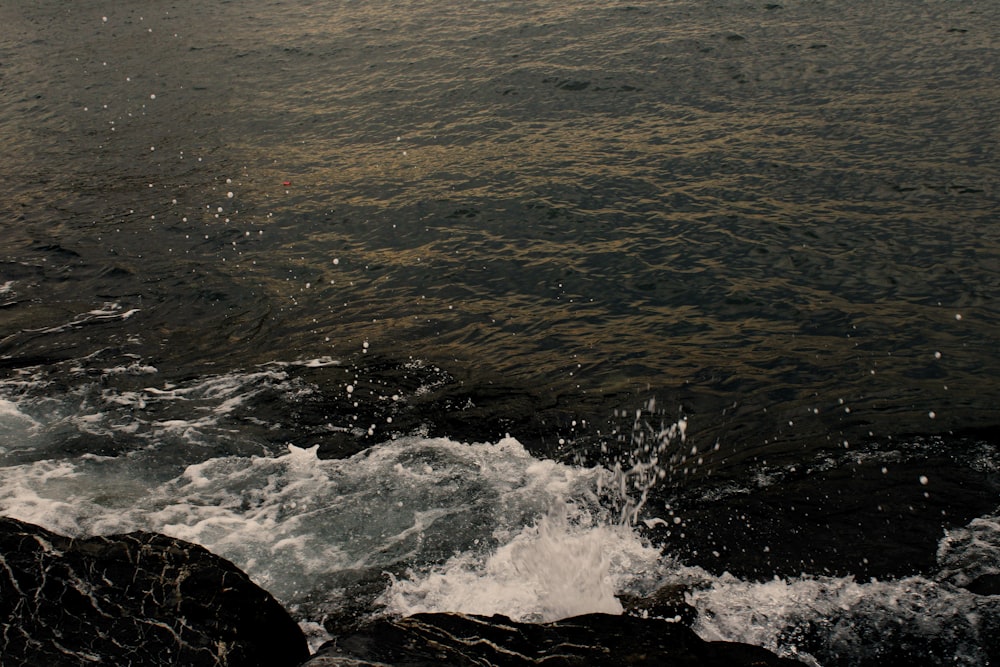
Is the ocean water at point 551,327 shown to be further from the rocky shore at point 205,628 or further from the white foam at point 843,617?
the rocky shore at point 205,628

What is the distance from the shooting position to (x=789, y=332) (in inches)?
465

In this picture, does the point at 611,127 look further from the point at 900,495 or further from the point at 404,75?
the point at 900,495

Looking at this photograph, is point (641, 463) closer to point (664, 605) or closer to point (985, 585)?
point (664, 605)

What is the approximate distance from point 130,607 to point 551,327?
6976 mm

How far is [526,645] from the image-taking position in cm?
675

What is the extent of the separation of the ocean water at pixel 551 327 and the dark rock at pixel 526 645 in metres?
0.64

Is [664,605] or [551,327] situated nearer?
[664,605]

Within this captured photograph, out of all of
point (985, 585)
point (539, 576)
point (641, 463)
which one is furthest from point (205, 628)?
point (985, 585)

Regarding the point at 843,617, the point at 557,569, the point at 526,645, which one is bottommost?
the point at 843,617

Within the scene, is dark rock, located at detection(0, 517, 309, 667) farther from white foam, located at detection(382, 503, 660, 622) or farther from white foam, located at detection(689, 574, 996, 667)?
white foam, located at detection(689, 574, 996, 667)

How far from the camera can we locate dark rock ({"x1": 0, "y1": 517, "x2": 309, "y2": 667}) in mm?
6438

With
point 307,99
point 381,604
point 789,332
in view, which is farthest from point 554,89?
point 381,604

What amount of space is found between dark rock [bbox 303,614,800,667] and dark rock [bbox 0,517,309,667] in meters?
0.63

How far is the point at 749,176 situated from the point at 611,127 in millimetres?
3644
